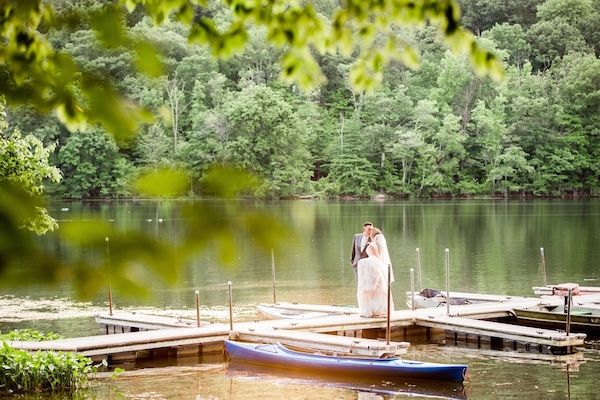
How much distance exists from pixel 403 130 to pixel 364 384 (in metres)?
69.1

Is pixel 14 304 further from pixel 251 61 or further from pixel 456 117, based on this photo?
pixel 251 61

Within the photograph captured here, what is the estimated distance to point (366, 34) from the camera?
14.8 ft

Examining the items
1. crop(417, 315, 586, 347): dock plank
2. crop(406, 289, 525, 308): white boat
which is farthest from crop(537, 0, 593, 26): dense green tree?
crop(417, 315, 586, 347): dock plank

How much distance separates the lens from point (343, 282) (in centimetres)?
3000

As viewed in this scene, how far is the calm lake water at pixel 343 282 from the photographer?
1438cm

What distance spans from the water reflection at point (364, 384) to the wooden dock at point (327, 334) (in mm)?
704

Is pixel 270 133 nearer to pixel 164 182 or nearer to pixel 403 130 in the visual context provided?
pixel 403 130

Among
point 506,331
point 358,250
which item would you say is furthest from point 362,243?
point 506,331

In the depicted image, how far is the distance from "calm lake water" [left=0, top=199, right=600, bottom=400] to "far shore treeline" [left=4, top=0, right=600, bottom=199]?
469 inches

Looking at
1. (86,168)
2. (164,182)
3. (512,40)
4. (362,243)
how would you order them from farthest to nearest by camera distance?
1. (512,40)
2. (86,168)
3. (362,243)
4. (164,182)

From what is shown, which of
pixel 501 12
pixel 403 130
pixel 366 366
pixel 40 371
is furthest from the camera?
pixel 501 12

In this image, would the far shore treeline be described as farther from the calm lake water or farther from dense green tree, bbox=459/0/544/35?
the calm lake water

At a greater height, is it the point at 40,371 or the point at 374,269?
the point at 374,269

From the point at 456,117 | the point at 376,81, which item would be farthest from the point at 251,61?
the point at 376,81
